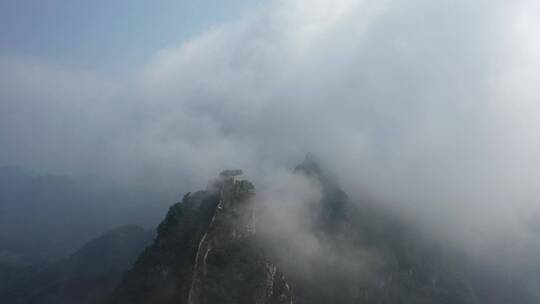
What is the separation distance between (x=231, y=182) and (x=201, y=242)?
22914mm

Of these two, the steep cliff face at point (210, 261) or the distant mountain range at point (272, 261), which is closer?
the steep cliff face at point (210, 261)

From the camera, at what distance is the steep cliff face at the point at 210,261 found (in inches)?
5162

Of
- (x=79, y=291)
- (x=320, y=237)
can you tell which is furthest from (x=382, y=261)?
(x=79, y=291)

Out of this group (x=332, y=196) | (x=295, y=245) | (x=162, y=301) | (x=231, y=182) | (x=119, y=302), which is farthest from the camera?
(x=332, y=196)

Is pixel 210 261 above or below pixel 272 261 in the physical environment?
below

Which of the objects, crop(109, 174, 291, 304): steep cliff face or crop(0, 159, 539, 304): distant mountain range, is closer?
crop(109, 174, 291, 304): steep cliff face

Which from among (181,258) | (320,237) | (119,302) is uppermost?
(320,237)

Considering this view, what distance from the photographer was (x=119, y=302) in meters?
141

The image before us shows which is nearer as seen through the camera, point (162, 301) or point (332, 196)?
point (162, 301)

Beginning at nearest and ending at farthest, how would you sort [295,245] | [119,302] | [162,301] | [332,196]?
[162,301], [119,302], [295,245], [332,196]

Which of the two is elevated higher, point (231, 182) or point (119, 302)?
point (231, 182)

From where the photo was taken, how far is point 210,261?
442ft

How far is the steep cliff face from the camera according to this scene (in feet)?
430

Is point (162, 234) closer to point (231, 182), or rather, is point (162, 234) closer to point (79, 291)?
point (231, 182)
